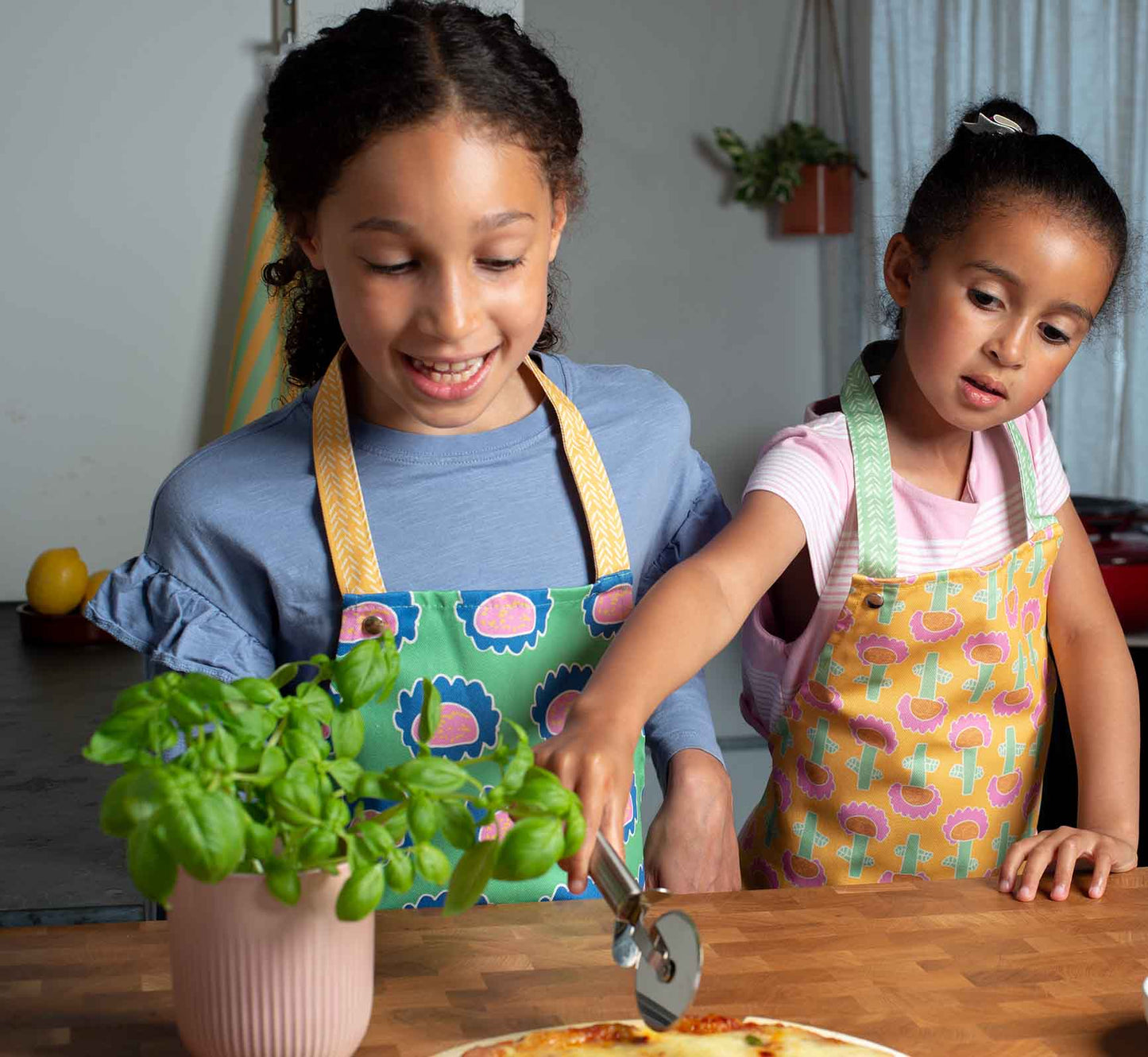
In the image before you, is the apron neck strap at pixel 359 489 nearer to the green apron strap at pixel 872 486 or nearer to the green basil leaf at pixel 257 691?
the green apron strap at pixel 872 486

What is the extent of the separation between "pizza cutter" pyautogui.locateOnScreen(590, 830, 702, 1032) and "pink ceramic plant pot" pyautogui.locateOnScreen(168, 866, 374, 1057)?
0.13 m

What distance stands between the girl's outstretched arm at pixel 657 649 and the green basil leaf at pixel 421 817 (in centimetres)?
14

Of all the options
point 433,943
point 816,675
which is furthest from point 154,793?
point 816,675

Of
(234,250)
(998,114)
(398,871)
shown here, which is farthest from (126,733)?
(234,250)

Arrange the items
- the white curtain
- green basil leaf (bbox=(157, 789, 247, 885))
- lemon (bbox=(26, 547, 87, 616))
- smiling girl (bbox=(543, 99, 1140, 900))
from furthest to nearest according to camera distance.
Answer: the white curtain < lemon (bbox=(26, 547, 87, 616)) < smiling girl (bbox=(543, 99, 1140, 900)) < green basil leaf (bbox=(157, 789, 247, 885))

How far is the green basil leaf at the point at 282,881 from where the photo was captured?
623 millimetres

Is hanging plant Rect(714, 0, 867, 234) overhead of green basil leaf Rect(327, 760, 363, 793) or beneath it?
overhead

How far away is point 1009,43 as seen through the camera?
3.19 m

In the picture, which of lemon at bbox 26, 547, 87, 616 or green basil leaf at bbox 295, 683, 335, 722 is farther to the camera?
lemon at bbox 26, 547, 87, 616

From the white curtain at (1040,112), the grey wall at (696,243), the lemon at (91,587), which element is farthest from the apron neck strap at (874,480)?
the grey wall at (696,243)

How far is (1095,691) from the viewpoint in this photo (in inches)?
49.9

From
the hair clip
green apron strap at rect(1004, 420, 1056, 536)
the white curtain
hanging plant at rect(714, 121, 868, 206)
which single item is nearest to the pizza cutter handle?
green apron strap at rect(1004, 420, 1056, 536)

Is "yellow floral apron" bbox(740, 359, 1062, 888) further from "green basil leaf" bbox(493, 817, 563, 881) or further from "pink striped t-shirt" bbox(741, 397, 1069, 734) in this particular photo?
"green basil leaf" bbox(493, 817, 563, 881)

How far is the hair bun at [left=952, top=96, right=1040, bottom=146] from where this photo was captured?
4.27 feet
